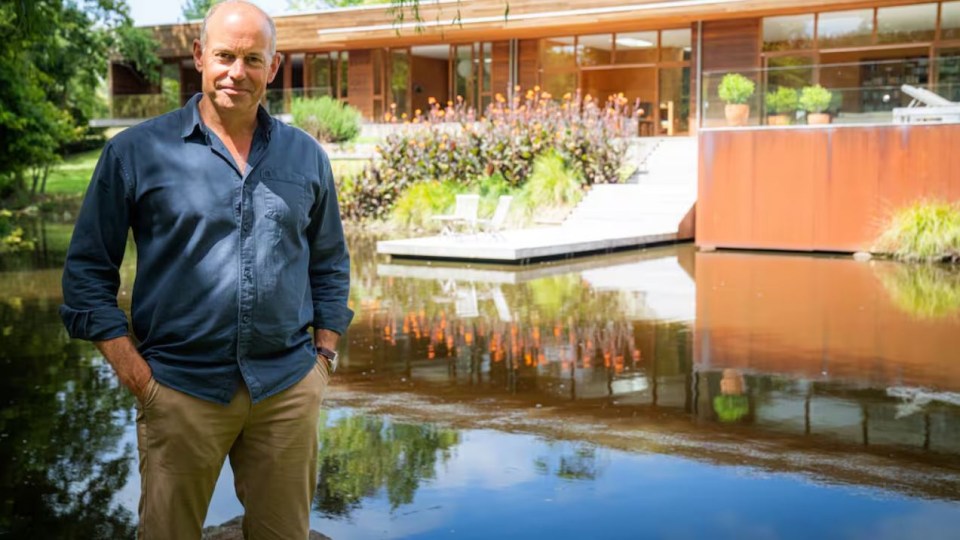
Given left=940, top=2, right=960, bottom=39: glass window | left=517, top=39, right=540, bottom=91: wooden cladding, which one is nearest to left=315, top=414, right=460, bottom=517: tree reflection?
left=940, top=2, right=960, bottom=39: glass window

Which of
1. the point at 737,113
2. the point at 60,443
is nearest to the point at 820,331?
the point at 60,443

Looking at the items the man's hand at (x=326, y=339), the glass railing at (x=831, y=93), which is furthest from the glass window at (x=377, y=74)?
the man's hand at (x=326, y=339)

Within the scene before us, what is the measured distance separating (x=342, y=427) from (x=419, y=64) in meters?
30.7

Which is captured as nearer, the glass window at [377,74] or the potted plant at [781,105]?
the potted plant at [781,105]

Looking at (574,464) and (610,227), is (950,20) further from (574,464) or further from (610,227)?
(574,464)

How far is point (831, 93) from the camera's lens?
1781 centimetres

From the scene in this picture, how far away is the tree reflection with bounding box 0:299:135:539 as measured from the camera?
16.0 ft

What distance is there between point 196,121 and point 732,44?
2748 centimetres

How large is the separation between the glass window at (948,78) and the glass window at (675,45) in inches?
513

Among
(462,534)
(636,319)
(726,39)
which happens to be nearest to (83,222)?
(462,534)

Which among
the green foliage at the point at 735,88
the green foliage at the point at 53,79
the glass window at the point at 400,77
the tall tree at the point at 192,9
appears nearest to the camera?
the green foliage at the point at 53,79

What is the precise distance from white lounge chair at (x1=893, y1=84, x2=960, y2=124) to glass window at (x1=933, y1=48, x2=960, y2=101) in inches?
3.5

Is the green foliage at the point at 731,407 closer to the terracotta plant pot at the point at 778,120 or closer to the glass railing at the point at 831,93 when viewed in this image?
the glass railing at the point at 831,93

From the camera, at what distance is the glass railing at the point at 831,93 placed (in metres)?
17.4
